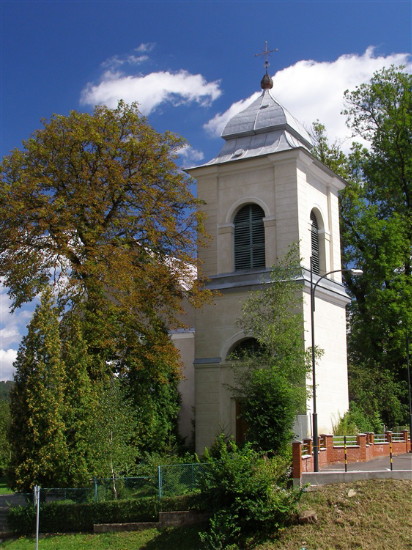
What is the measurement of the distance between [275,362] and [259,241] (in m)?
7.05

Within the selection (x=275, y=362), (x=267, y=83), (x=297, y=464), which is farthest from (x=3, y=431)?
(x=297, y=464)

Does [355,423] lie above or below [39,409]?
below

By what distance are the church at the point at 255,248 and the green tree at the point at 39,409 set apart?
750 centimetres

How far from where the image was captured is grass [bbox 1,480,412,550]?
16.9 metres

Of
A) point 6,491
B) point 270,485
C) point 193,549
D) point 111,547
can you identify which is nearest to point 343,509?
point 270,485

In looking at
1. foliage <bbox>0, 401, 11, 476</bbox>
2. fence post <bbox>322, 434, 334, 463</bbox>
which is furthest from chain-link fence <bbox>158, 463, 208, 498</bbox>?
foliage <bbox>0, 401, 11, 476</bbox>

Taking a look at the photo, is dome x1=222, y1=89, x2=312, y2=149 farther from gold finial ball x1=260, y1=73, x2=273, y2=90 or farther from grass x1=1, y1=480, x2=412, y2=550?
grass x1=1, y1=480, x2=412, y2=550

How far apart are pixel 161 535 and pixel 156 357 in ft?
24.0

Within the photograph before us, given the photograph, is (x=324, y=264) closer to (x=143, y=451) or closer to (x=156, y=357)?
(x=156, y=357)

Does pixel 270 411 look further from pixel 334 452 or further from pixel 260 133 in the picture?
pixel 260 133

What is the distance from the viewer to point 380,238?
37844 millimetres

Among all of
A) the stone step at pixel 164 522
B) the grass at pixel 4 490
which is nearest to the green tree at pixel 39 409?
the stone step at pixel 164 522

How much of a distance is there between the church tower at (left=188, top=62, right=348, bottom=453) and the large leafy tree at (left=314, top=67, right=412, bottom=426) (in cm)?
640

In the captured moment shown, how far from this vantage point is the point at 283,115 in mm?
31297
